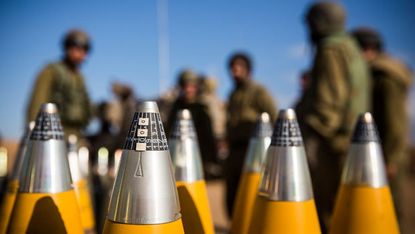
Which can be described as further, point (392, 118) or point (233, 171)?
point (233, 171)

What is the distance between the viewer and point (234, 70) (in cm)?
327

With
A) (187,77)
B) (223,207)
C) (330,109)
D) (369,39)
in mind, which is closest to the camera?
(330,109)

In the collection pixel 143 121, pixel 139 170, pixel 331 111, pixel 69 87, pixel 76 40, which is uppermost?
pixel 76 40

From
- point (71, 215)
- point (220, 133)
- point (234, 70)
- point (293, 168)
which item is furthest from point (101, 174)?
point (220, 133)

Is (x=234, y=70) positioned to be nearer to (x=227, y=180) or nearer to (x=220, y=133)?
(x=227, y=180)

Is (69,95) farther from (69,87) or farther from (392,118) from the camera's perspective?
(392,118)

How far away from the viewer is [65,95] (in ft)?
8.24

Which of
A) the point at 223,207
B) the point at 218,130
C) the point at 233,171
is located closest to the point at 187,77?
the point at 233,171

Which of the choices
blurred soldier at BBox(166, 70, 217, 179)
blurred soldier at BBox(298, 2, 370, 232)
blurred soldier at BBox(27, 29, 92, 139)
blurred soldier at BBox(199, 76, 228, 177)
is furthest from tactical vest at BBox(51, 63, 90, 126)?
blurred soldier at BBox(199, 76, 228, 177)

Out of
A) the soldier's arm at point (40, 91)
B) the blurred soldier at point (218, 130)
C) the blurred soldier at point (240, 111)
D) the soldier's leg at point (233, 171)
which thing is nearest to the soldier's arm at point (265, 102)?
the blurred soldier at point (240, 111)

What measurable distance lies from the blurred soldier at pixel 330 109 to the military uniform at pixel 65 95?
1670 millimetres

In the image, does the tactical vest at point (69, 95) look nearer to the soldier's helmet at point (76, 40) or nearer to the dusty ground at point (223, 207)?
the soldier's helmet at point (76, 40)

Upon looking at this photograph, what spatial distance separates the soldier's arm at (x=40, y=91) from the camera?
2258 millimetres

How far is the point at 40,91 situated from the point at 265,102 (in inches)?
73.5
